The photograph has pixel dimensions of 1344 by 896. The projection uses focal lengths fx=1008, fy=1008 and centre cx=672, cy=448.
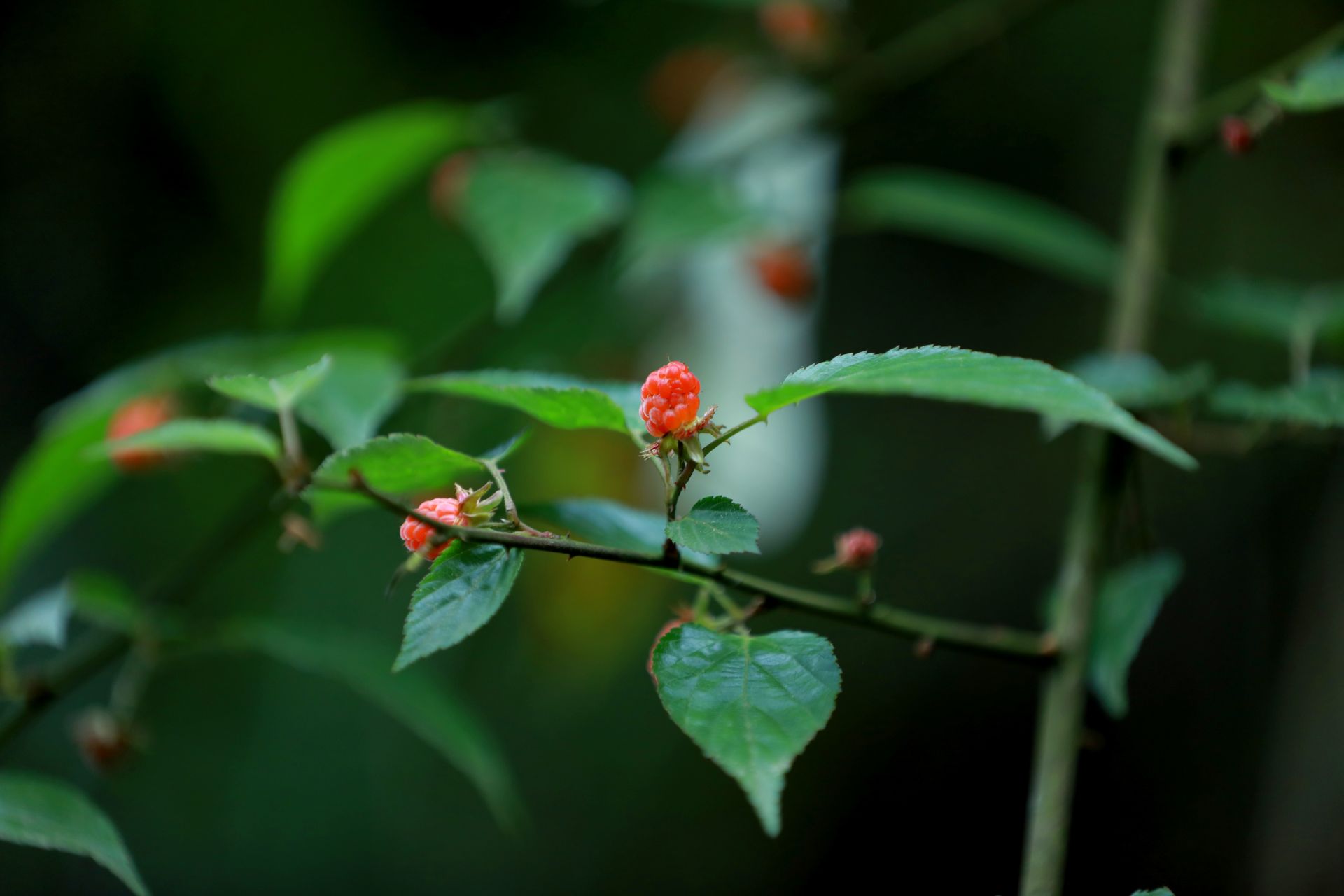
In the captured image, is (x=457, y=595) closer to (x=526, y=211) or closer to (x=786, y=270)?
(x=526, y=211)

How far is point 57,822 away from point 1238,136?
22.7 inches

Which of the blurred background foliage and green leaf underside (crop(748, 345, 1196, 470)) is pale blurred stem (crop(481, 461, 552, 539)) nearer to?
green leaf underside (crop(748, 345, 1196, 470))

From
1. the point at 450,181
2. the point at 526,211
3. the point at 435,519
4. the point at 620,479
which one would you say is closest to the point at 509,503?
the point at 435,519

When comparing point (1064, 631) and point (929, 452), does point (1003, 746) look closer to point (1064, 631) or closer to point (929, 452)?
point (929, 452)

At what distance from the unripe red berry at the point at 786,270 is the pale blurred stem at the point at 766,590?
1.53 ft

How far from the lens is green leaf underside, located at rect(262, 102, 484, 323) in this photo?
623mm

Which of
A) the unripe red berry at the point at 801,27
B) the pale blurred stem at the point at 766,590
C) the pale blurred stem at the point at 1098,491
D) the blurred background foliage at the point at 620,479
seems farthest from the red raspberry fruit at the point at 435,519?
the unripe red berry at the point at 801,27

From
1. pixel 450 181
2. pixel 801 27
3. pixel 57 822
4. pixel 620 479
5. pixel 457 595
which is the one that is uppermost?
pixel 801 27

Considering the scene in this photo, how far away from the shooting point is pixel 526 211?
0.61m

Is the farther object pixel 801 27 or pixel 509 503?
pixel 801 27

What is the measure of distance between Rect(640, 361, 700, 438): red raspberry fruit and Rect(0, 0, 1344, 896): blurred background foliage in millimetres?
499

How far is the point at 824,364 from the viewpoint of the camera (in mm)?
275

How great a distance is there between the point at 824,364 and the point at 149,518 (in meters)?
1.12

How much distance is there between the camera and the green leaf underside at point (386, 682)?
0.55 meters
